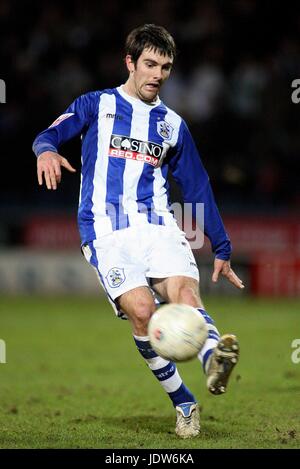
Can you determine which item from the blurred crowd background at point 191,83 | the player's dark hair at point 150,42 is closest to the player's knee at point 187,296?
the player's dark hair at point 150,42

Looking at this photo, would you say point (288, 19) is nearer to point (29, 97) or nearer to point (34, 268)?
point (29, 97)

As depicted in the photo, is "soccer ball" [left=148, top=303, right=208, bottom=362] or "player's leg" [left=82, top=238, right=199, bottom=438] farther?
"player's leg" [left=82, top=238, right=199, bottom=438]

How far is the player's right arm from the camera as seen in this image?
17.8 feet

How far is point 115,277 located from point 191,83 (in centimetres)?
976

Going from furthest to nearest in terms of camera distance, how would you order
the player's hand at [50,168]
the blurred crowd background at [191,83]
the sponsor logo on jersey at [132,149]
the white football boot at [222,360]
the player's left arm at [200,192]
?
the blurred crowd background at [191,83], the player's left arm at [200,192], the sponsor logo on jersey at [132,149], the player's hand at [50,168], the white football boot at [222,360]

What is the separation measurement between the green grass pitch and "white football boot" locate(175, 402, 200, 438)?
85 mm

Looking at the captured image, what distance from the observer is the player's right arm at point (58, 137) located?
213 inches

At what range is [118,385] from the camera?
828 centimetres

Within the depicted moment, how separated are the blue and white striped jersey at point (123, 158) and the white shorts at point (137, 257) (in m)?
0.07

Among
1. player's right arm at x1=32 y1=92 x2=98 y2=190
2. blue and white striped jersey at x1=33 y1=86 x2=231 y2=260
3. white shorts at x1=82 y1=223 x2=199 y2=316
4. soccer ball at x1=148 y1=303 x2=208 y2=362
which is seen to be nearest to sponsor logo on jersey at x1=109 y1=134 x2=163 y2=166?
blue and white striped jersey at x1=33 y1=86 x2=231 y2=260

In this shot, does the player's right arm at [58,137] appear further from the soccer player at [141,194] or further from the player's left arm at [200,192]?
the player's left arm at [200,192]

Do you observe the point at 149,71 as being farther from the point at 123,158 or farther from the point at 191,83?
the point at 191,83

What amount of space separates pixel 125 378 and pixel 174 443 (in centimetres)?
314

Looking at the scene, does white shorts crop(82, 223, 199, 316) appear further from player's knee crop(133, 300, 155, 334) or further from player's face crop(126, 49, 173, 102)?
player's face crop(126, 49, 173, 102)
